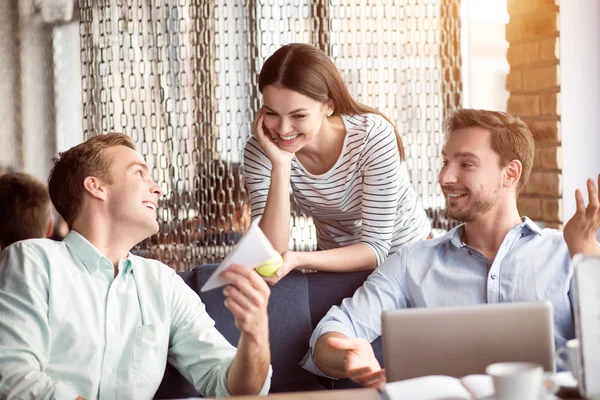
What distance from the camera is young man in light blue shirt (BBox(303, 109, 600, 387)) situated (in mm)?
1992

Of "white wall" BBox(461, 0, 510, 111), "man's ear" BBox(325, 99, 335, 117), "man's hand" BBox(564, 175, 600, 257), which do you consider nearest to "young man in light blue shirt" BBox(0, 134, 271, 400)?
"man's ear" BBox(325, 99, 335, 117)

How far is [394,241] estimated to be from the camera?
241cm

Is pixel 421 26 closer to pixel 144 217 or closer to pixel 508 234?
pixel 508 234

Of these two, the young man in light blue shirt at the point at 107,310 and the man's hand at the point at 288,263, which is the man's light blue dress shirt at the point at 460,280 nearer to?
the man's hand at the point at 288,263

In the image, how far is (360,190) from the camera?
2258 mm

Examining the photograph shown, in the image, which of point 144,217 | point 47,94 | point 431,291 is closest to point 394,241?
point 431,291

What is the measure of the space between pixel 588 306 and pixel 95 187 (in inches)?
46.6

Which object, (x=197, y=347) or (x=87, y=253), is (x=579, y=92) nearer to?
(x=197, y=347)

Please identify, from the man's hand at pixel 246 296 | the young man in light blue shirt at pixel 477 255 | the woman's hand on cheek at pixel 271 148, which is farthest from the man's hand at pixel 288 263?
the man's hand at pixel 246 296

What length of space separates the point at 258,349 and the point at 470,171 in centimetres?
85

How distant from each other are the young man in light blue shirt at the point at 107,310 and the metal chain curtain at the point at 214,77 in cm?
125

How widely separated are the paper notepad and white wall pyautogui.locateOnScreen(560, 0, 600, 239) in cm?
217

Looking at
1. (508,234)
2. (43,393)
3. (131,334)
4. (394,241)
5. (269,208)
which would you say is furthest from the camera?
(394,241)

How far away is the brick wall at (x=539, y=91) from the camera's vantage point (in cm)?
321
